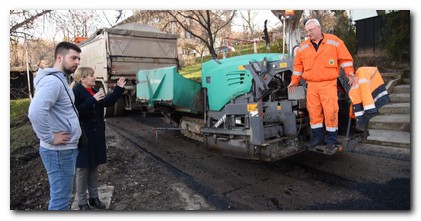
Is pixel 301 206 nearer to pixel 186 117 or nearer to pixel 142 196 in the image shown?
pixel 142 196

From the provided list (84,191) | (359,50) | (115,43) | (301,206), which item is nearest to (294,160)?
(301,206)

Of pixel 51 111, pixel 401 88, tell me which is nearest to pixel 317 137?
pixel 51 111

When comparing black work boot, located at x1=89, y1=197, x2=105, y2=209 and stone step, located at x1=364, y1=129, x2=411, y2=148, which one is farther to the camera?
stone step, located at x1=364, y1=129, x2=411, y2=148

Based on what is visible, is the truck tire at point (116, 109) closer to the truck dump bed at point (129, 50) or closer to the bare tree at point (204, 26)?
the truck dump bed at point (129, 50)

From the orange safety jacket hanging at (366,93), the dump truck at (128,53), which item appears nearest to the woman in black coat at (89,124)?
the orange safety jacket hanging at (366,93)

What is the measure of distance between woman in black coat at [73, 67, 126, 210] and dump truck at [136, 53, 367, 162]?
150 cm

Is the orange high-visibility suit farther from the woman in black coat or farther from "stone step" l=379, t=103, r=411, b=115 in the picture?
"stone step" l=379, t=103, r=411, b=115

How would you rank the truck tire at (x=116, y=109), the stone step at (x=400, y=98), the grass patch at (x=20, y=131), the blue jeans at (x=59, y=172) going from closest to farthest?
1. the blue jeans at (x=59, y=172)
2. the grass patch at (x=20, y=131)
3. the stone step at (x=400, y=98)
4. the truck tire at (x=116, y=109)

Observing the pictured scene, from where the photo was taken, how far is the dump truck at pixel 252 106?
3.46 metres

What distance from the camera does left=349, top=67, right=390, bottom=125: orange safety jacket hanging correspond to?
3.10 meters

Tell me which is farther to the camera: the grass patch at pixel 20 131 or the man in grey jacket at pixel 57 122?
the grass patch at pixel 20 131

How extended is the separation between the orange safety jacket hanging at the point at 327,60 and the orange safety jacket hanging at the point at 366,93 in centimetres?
15

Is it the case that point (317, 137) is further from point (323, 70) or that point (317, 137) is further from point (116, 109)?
point (116, 109)

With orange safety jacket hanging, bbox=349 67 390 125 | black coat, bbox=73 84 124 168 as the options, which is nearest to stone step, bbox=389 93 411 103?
orange safety jacket hanging, bbox=349 67 390 125
